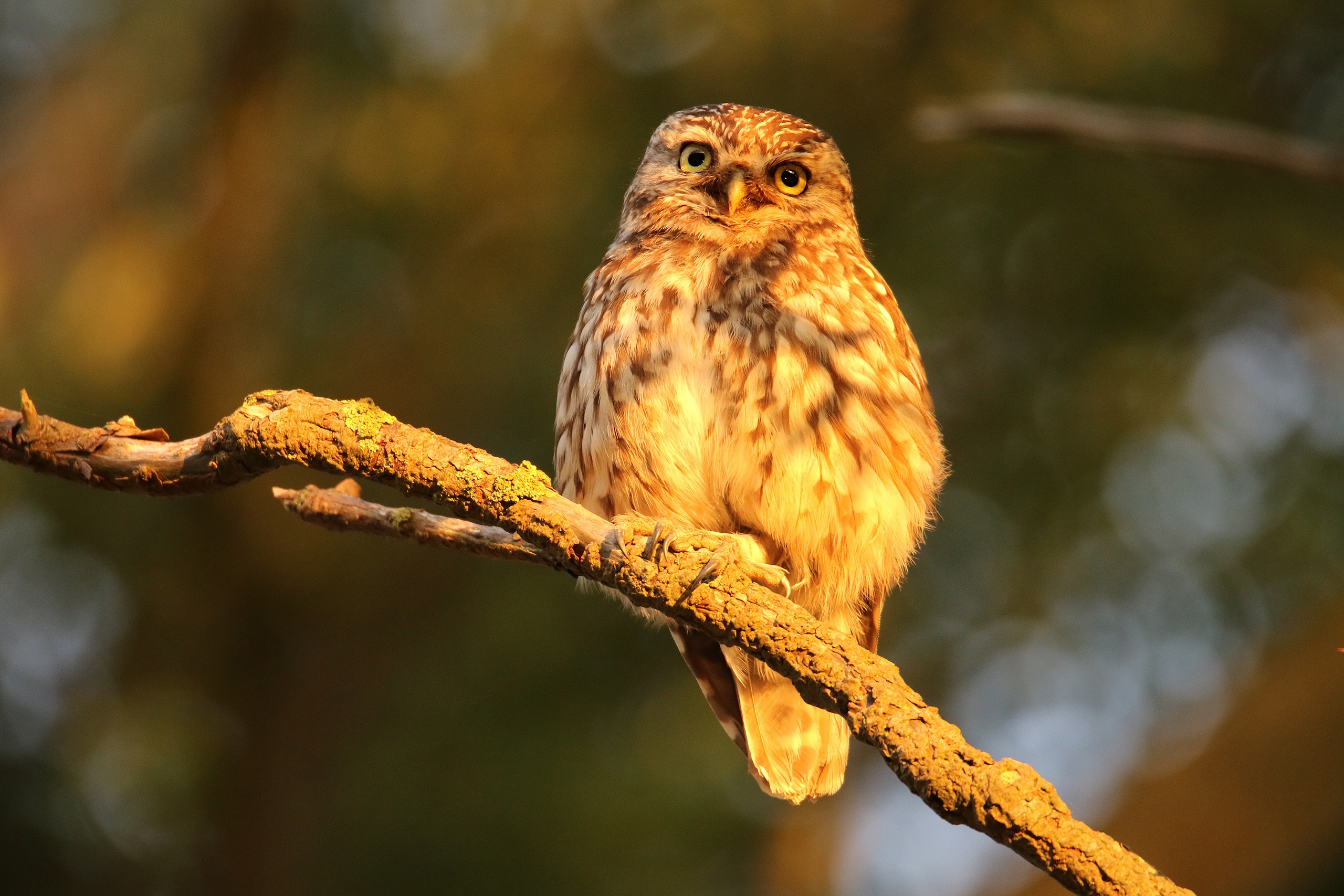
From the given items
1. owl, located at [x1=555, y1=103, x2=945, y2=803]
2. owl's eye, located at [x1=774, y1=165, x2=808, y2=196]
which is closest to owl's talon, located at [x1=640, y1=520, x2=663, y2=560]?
owl, located at [x1=555, y1=103, x2=945, y2=803]

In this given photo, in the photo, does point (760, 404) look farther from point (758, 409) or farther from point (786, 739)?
point (786, 739)

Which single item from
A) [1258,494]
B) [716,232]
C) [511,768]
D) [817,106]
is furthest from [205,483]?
[1258,494]

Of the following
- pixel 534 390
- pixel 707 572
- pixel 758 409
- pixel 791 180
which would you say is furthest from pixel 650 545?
pixel 534 390

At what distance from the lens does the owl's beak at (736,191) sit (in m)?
3.62

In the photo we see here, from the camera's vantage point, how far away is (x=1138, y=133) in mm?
2811

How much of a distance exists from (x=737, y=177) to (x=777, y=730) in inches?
63.5

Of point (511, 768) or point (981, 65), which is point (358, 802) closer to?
point (511, 768)

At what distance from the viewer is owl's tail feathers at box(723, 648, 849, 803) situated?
3594 mm

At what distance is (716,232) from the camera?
11.7 feet

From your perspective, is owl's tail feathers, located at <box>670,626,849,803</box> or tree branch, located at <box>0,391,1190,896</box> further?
owl's tail feathers, located at <box>670,626,849,803</box>

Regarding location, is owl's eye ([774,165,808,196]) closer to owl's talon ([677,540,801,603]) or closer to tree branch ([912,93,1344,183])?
tree branch ([912,93,1344,183])

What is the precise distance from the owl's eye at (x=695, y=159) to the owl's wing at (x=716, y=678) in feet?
4.56

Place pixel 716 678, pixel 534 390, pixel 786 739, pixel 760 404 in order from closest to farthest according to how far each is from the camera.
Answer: pixel 760 404
pixel 786 739
pixel 716 678
pixel 534 390

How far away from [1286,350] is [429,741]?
4.13 meters
